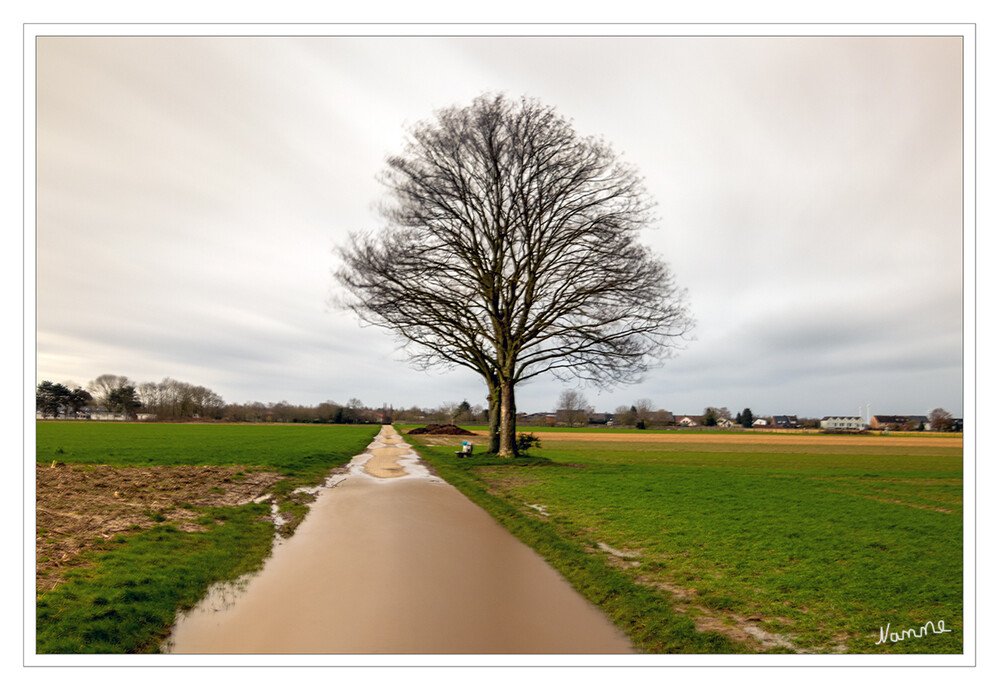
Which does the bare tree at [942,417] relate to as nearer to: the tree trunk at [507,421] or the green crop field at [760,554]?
the green crop field at [760,554]

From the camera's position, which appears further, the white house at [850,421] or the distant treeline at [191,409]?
the white house at [850,421]

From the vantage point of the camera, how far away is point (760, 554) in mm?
8531

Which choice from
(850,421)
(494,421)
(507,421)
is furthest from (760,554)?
(494,421)

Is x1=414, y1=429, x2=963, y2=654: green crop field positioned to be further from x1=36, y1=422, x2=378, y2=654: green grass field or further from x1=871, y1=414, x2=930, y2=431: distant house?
x1=36, y1=422, x2=378, y2=654: green grass field

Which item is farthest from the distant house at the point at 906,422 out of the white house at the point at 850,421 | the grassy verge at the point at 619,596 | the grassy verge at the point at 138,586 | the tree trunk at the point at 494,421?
the tree trunk at the point at 494,421

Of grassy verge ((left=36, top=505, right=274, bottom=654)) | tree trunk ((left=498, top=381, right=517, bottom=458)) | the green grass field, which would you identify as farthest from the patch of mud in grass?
tree trunk ((left=498, top=381, right=517, bottom=458))

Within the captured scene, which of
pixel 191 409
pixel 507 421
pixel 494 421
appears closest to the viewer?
pixel 507 421

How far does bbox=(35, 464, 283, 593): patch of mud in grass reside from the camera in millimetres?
8188

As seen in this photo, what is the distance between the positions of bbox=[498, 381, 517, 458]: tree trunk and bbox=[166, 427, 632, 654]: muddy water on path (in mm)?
14602

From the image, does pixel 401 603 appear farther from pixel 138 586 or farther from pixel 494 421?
pixel 494 421

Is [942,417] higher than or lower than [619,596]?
higher

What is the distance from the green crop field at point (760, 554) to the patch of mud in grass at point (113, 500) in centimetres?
710

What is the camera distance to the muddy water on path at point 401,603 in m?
5.23

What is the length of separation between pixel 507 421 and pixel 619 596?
1923 centimetres
